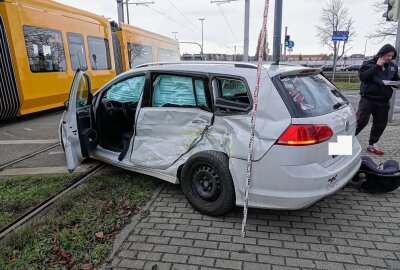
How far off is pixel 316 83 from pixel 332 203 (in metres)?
1.40

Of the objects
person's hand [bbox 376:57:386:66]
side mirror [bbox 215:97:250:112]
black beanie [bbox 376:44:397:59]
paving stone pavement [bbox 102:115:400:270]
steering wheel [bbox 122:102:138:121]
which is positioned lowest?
paving stone pavement [bbox 102:115:400:270]

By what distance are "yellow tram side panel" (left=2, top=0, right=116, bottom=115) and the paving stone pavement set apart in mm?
6269

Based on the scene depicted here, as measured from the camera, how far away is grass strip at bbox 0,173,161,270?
2.74 metres

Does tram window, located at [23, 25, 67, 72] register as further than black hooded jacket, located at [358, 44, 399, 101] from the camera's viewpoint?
Yes

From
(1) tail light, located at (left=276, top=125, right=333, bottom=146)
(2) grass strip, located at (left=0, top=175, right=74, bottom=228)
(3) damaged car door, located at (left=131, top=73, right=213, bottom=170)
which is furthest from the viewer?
(2) grass strip, located at (left=0, top=175, right=74, bottom=228)

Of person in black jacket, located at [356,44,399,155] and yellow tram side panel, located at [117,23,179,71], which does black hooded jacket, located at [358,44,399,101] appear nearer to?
person in black jacket, located at [356,44,399,155]

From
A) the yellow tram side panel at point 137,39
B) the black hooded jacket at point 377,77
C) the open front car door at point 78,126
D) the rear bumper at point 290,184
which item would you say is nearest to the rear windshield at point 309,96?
the rear bumper at point 290,184

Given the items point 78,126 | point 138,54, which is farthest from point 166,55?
point 78,126

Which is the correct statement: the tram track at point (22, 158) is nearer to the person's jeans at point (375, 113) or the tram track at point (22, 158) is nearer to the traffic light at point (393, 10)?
the person's jeans at point (375, 113)

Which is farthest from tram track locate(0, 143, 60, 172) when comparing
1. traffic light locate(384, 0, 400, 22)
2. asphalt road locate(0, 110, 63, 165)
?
traffic light locate(384, 0, 400, 22)

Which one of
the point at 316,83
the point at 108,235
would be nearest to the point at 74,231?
the point at 108,235

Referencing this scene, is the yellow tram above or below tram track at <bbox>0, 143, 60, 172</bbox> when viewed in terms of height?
above

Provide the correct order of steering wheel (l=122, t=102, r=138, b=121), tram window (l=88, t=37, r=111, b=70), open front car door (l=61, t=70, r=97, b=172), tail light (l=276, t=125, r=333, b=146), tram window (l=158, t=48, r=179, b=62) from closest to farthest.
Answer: tail light (l=276, t=125, r=333, b=146), open front car door (l=61, t=70, r=97, b=172), steering wheel (l=122, t=102, r=138, b=121), tram window (l=88, t=37, r=111, b=70), tram window (l=158, t=48, r=179, b=62)

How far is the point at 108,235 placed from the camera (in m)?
3.12
